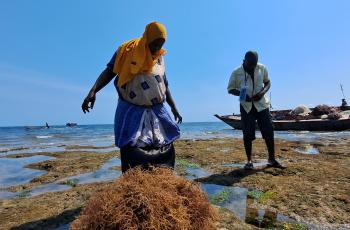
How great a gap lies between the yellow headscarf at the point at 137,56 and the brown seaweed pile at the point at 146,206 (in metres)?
1.24

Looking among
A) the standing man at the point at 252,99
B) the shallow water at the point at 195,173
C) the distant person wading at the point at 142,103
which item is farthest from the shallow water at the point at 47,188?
the standing man at the point at 252,99

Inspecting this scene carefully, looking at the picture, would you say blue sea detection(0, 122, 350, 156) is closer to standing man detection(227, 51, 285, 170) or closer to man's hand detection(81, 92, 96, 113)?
standing man detection(227, 51, 285, 170)

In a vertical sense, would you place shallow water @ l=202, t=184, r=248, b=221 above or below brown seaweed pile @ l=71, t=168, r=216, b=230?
below

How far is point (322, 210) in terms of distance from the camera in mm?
4094

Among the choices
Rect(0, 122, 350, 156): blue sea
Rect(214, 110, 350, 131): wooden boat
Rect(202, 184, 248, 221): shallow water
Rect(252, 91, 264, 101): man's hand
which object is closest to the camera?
Rect(202, 184, 248, 221): shallow water

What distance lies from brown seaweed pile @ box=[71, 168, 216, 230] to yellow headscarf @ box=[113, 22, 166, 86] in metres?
1.24

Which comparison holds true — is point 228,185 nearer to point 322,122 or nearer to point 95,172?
point 95,172

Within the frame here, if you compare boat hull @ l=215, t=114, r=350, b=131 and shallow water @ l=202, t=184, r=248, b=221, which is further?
boat hull @ l=215, t=114, r=350, b=131

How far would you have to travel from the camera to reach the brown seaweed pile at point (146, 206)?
224 cm

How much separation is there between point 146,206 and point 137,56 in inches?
67.2

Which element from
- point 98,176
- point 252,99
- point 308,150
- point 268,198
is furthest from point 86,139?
point 268,198

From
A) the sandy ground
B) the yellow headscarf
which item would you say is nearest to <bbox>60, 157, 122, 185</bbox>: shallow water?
the sandy ground

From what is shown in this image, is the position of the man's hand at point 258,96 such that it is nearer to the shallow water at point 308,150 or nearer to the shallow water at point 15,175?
the shallow water at point 308,150

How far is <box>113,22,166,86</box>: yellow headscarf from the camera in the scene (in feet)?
11.5
